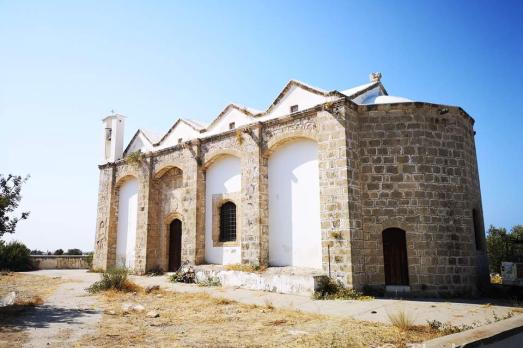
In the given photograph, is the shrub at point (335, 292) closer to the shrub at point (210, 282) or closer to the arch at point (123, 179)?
the shrub at point (210, 282)

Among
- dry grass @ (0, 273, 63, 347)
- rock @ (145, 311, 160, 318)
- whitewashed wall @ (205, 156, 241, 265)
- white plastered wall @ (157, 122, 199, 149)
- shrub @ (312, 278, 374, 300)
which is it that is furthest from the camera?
white plastered wall @ (157, 122, 199, 149)

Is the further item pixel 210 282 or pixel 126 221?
pixel 126 221

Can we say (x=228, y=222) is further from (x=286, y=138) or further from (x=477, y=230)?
(x=477, y=230)

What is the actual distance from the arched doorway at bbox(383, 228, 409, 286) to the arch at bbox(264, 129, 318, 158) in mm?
3644

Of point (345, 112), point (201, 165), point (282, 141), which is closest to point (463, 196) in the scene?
point (345, 112)

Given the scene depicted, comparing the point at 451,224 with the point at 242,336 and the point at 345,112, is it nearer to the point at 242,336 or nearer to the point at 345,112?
the point at 345,112

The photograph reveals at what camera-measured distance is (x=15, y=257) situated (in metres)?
19.2

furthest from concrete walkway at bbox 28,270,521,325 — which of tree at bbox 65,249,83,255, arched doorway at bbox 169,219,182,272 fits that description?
tree at bbox 65,249,83,255

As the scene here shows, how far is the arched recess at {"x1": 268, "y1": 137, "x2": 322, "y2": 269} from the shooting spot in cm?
1116

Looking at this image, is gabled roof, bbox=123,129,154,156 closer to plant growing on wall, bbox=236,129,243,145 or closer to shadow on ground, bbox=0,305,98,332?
plant growing on wall, bbox=236,129,243,145

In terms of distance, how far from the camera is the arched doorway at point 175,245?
51.3 feet

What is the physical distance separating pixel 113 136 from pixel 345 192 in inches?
540

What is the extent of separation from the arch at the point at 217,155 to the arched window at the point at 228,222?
1.80 m

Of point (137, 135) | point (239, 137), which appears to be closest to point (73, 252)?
point (137, 135)
